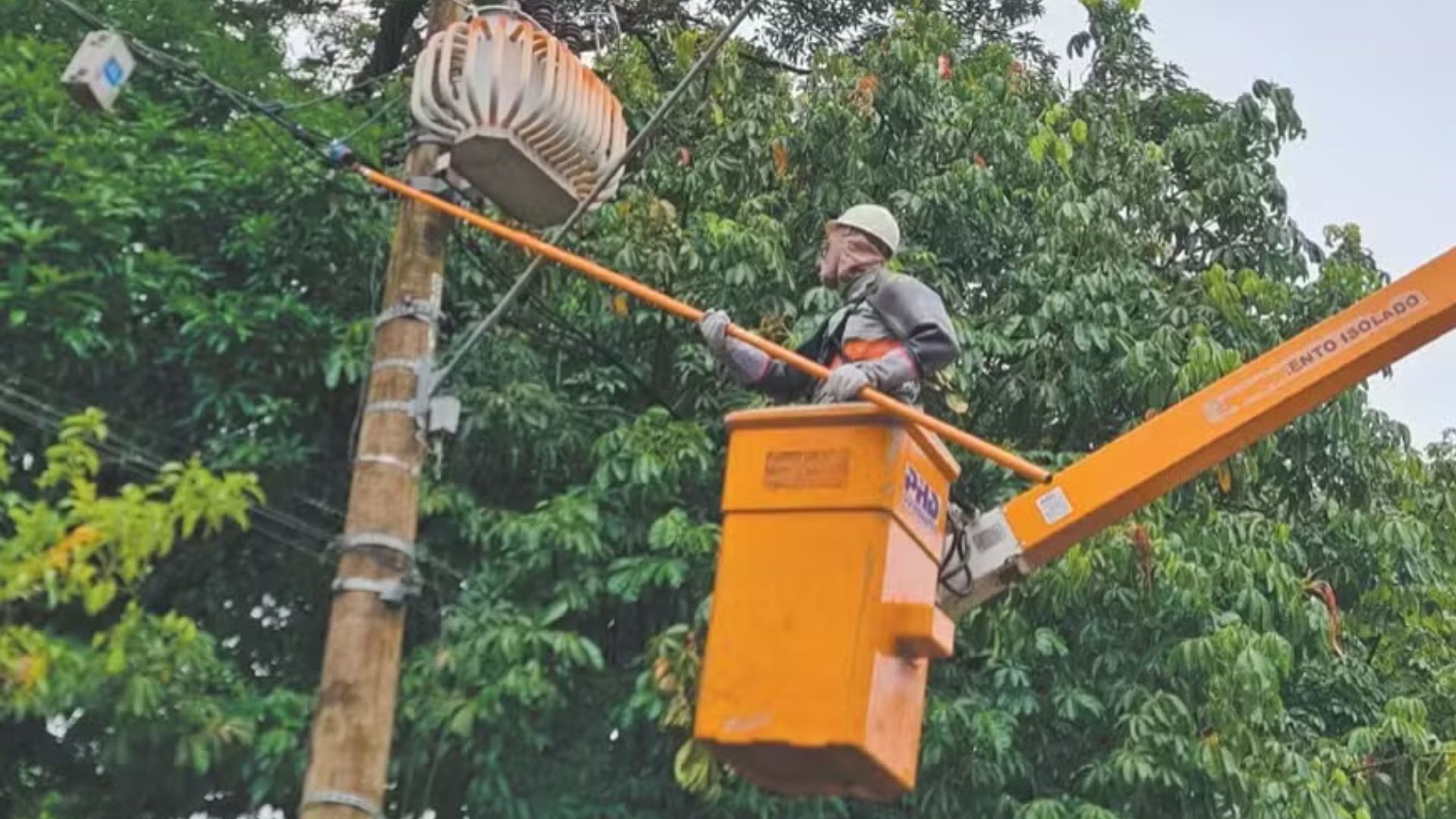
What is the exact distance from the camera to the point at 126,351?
795 cm

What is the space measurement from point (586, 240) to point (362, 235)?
113 centimetres

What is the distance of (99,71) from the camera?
596 centimetres

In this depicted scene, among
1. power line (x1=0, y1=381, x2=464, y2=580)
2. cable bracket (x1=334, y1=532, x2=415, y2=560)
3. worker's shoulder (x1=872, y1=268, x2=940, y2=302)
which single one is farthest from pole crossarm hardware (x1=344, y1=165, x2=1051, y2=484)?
power line (x1=0, y1=381, x2=464, y2=580)

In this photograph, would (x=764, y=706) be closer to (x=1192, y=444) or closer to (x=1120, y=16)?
(x=1192, y=444)

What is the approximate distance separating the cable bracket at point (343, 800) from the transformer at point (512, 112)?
2.20 metres

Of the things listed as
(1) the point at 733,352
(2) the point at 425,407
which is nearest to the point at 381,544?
(2) the point at 425,407

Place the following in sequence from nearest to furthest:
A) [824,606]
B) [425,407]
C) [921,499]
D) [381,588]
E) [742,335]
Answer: [824,606], [921,499], [742,335], [381,588], [425,407]

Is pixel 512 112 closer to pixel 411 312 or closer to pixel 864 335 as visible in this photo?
pixel 411 312

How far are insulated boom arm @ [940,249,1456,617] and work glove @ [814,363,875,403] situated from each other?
0.68 metres

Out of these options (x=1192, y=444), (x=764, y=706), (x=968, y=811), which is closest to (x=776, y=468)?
(x=764, y=706)

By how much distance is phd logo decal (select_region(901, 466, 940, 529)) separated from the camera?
4.84 m

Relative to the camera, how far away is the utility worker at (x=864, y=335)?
5.14m

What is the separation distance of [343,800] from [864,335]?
203 cm

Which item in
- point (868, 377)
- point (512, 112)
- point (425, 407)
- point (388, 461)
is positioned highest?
point (512, 112)
